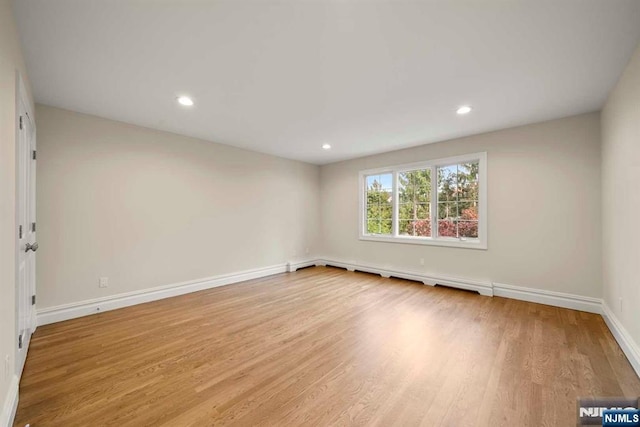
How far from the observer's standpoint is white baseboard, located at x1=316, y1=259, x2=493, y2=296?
407 cm

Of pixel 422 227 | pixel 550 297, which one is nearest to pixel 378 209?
pixel 422 227

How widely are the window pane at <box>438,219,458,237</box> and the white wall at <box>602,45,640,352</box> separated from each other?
1778mm

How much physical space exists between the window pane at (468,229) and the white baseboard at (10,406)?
17.2ft

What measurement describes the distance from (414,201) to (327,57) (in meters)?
3.61

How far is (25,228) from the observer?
2289 mm

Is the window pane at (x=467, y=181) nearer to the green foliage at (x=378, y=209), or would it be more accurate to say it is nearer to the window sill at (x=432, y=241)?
the window sill at (x=432, y=241)

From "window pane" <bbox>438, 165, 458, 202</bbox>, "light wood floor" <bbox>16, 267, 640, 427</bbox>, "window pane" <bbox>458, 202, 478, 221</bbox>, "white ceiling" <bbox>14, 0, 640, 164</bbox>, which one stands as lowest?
"light wood floor" <bbox>16, 267, 640, 427</bbox>

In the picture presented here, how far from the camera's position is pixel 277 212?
561 cm

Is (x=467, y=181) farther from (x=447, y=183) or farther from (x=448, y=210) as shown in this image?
(x=448, y=210)

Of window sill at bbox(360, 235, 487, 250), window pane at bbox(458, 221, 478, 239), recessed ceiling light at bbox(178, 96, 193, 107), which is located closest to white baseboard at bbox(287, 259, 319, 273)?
window sill at bbox(360, 235, 487, 250)

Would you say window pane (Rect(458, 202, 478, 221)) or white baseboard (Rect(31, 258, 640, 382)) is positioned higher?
window pane (Rect(458, 202, 478, 221))

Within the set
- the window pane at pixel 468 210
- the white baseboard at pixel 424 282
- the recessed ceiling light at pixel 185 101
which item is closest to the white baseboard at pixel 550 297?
the white baseboard at pixel 424 282

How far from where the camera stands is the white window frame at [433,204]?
4145mm

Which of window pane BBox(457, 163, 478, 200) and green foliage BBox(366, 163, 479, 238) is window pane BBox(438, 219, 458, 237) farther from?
window pane BBox(457, 163, 478, 200)
